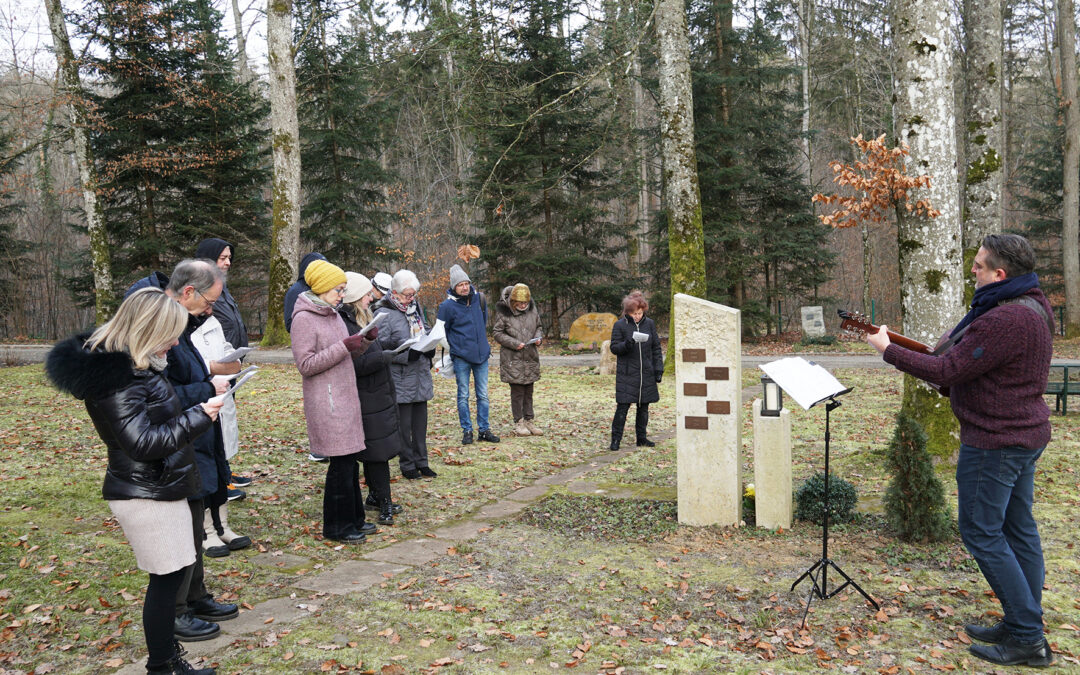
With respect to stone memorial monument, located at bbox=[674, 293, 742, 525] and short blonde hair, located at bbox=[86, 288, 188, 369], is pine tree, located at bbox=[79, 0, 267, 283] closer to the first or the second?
stone memorial monument, located at bbox=[674, 293, 742, 525]

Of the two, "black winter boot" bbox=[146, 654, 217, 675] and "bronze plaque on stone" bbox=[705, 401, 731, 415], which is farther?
"bronze plaque on stone" bbox=[705, 401, 731, 415]

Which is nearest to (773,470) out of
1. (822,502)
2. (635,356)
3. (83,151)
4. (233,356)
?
(822,502)

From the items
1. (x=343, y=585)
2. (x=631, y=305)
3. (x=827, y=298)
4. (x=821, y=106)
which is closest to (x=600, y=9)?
(x=631, y=305)

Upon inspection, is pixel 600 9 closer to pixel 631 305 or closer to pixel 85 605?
pixel 631 305

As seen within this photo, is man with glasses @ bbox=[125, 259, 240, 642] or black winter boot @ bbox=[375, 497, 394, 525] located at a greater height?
man with glasses @ bbox=[125, 259, 240, 642]

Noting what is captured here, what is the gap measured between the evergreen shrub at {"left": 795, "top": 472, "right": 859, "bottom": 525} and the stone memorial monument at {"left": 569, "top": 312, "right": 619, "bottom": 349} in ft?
49.8

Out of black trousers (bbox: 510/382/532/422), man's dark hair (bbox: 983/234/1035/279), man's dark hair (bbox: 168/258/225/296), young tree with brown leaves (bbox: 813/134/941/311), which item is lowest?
black trousers (bbox: 510/382/532/422)

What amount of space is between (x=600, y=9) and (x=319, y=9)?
1058cm

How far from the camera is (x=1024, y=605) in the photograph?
3.60 metres

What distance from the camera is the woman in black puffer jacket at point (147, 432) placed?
10.2 ft

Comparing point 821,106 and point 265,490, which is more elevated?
point 821,106

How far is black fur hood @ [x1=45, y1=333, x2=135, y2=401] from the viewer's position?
304 centimetres

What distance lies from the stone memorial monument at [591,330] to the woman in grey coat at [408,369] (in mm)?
13724

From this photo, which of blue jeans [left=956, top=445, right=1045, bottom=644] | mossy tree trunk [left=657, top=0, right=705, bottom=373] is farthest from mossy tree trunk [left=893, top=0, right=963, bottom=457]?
mossy tree trunk [left=657, top=0, right=705, bottom=373]
